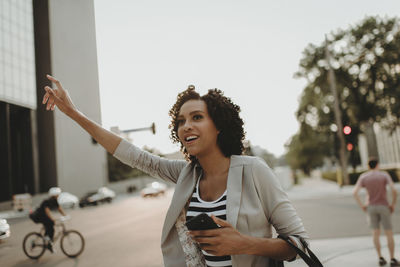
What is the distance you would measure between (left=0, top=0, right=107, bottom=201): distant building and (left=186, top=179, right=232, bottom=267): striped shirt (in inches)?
37.3

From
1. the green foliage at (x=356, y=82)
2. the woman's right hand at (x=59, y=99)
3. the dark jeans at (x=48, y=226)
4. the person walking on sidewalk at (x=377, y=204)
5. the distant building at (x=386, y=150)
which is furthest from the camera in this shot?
the distant building at (x=386, y=150)

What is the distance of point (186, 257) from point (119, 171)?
54.2 meters

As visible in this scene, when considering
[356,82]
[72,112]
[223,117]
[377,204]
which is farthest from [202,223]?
[356,82]

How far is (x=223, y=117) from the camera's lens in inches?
73.5

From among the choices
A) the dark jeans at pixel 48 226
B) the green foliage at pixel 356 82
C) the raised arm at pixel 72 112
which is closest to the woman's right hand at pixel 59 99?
the raised arm at pixel 72 112

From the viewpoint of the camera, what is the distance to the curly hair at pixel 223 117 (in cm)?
186

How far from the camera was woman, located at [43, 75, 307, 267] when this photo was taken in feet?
5.00

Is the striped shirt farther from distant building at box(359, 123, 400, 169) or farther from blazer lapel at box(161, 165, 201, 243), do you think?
distant building at box(359, 123, 400, 169)

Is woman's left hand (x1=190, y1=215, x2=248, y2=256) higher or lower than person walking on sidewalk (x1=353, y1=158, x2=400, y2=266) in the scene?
higher

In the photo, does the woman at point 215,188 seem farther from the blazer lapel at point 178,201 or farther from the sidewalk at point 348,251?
the sidewalk at point 348,251

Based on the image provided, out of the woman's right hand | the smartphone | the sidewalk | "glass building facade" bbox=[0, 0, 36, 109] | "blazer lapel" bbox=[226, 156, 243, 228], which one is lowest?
the sidewalk

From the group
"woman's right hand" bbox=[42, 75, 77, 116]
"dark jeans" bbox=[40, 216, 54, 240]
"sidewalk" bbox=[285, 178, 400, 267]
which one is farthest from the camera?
"dark jeans" bbox=[40, 216, 54, 240]

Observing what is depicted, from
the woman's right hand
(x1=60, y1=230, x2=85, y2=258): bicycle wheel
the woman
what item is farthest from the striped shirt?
(x1=60, y1=230, x2=85, y2=258): bicycle wheel

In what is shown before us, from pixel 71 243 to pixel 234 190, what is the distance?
232 inches
